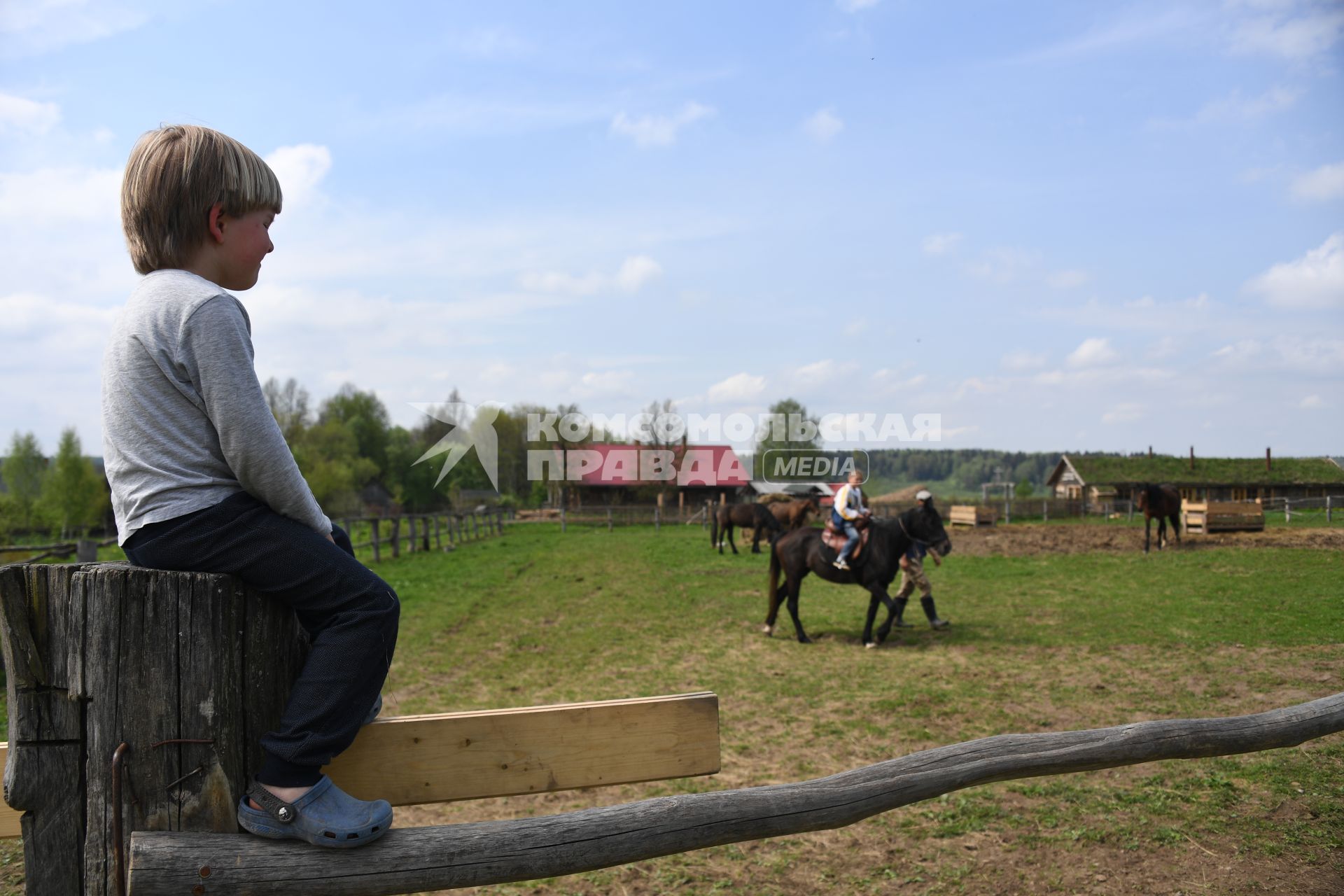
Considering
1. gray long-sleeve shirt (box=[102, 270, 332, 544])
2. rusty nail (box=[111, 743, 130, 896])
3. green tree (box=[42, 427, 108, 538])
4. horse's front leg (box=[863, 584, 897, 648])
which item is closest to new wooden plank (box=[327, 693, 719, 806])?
rusty nail (box=[111, 743, 130, 896])

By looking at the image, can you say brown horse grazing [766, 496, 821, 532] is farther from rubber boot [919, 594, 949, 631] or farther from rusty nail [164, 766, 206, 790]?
rusty nail [164, 766, 206, 790]

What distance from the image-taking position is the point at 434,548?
1042 inches

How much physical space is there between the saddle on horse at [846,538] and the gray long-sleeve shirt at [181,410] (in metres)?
9.47

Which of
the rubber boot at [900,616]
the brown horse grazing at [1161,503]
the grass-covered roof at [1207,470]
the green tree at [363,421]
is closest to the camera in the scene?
the grass-covered roof at [1207,470]

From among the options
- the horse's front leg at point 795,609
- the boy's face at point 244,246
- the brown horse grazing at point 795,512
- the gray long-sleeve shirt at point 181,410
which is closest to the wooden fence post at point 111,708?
the gray long-sleeve shirt at point 181,410

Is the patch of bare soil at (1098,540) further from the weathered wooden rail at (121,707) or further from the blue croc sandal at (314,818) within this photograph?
the weathered wooden rail at (121,707)

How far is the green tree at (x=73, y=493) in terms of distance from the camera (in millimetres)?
41750

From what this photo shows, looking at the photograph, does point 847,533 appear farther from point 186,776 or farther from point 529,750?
point 186,776

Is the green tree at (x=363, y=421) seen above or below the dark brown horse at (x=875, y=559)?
above

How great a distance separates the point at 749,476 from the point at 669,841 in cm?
4795

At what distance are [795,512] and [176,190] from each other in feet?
74.9

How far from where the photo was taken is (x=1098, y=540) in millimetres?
21719

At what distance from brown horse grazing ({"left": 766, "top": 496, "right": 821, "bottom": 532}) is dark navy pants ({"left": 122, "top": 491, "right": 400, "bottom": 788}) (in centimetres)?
2166

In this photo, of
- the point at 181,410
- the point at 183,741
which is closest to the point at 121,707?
the point at 183,741
